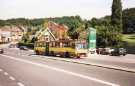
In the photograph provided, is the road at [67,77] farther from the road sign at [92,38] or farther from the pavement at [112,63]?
the road sign at [92,38]

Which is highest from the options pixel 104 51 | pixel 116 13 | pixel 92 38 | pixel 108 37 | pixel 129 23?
pixel 116 13

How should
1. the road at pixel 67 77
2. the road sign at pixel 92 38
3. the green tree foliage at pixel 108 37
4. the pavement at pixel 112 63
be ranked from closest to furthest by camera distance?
the road at pixel 67 77 < the pavement at pixel 112 63 < the road sign at pixel 92 38 < the green tree foliage at pixel 108 37

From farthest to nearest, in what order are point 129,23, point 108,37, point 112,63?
1. point 129,23
2. point 108,37
3. point 112,63

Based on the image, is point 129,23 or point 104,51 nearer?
point 104,51

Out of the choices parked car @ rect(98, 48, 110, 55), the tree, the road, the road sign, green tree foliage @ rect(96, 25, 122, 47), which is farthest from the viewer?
the tree

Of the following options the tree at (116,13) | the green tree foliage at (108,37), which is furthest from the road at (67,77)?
the tree at (116,13)

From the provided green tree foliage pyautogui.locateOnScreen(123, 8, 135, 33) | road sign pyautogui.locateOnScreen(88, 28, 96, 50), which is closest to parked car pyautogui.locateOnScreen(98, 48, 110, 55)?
road sign pyautogui.locateOnScreen(88, 28, 96, 50)

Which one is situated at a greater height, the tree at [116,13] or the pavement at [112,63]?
the tree at [116,13]

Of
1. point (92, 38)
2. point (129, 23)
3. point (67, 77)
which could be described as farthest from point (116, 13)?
point (67, 77)

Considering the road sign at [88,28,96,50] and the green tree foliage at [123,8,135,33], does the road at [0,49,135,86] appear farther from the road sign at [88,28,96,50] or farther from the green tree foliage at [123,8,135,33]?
the green tree foliage at [123,8,135,33]

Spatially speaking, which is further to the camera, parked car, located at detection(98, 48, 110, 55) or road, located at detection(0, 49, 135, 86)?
parked car, located at detection(98, 48, 110, 55)

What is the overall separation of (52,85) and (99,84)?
2182 millimetres

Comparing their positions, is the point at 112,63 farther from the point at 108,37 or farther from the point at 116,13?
the point at 116,13

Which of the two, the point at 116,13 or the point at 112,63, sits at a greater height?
the point at 116,13
